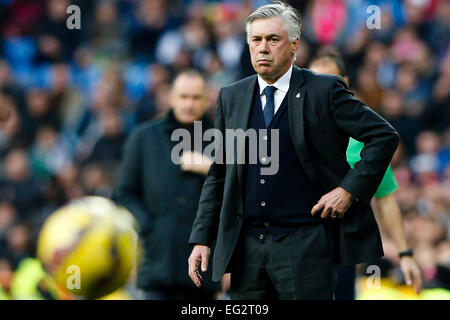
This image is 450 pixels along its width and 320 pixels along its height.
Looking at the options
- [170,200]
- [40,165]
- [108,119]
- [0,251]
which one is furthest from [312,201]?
[40,165]

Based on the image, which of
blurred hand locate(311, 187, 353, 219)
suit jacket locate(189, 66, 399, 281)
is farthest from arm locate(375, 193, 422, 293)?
blurred hand locate(311, 187, 353, 219)

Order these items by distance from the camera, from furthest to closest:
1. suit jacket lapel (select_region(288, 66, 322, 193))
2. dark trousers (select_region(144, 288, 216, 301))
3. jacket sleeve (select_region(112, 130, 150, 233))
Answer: jacket sleeve (select_region(112, 130, 150, 233)) < dark trousers (select_region(144, 288, 216, 301)) < suit jacket lapel (select_region(288, 66, 322, 193))

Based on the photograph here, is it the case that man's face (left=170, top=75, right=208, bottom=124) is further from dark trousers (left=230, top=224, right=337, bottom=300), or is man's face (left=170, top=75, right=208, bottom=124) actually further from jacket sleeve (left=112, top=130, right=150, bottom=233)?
dark trousers (left=230, top=224, right=337, bottom=300)

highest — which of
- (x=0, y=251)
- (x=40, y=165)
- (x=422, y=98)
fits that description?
(x=422, y=98)

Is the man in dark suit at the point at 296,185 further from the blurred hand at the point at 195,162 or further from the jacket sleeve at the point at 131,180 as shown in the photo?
the jacket sleeve at the point at 131,180

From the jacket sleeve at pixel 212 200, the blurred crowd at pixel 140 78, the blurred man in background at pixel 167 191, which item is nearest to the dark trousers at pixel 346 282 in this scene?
the blurred man in background at pixel 167 191

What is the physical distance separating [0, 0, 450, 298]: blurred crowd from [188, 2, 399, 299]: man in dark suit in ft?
16.2

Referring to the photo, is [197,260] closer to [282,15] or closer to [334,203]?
[334,203]

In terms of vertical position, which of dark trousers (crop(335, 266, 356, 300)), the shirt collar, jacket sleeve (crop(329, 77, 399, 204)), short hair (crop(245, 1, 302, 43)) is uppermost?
short hair (crop(245, 1, 302, 43))

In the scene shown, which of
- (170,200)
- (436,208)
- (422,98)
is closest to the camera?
(170,200)

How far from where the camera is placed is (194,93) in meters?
6.10

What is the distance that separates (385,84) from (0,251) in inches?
201

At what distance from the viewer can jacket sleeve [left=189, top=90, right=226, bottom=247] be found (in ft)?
14.8
